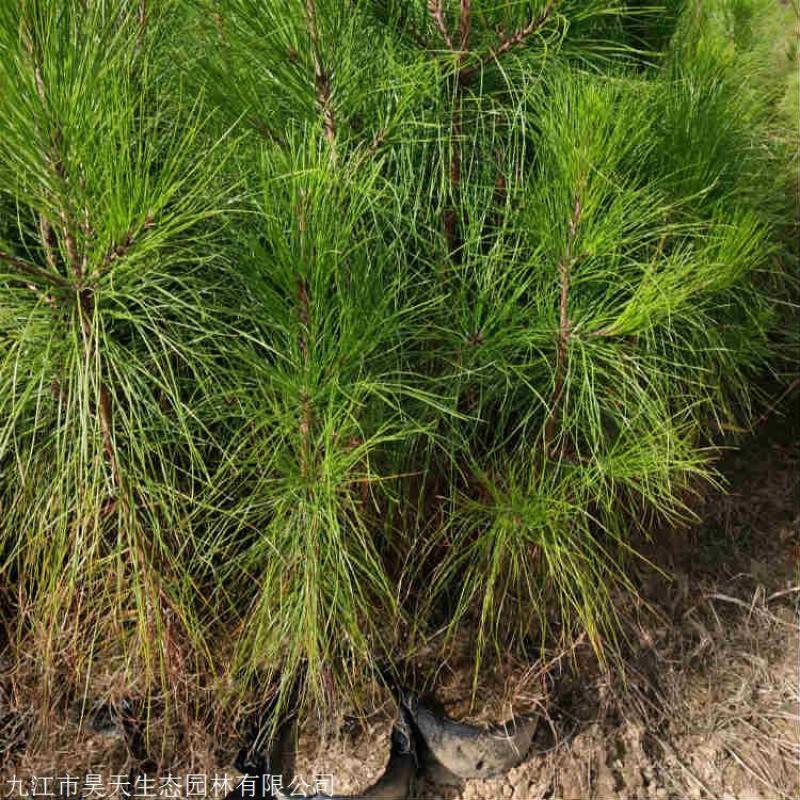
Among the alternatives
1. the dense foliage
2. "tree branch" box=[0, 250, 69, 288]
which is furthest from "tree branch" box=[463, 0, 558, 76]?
"tree branch" box=[0, 250, 69, 288]

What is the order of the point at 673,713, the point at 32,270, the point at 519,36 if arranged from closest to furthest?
the point at 32,270, the point at 519,36, the point at 673,713

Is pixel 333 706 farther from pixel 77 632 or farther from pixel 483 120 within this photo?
pixel 483 120

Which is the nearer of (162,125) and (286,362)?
(286,362)

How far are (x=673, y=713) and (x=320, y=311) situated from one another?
93 cm

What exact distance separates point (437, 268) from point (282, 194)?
0.99 ft

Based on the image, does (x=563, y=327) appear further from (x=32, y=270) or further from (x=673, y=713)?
(x=673, y=713)

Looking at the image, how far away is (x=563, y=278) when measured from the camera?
39.9 inches

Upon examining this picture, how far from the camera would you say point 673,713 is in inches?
52.6

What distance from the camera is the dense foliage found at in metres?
0.83

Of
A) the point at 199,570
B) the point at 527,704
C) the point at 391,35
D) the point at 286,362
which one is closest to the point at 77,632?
the point at 199,570

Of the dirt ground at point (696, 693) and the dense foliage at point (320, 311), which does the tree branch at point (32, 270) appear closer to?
the dense foliage at point (320, 311)

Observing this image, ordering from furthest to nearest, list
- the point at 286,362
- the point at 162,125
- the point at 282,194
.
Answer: the point at 162,125 < the point at 286,362 < the point at 282,194

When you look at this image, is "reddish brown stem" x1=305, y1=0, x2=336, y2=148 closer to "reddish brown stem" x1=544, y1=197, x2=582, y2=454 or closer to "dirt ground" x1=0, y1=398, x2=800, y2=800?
"reddish brown stem" x1=544, y1=197, x2=582, y2=454

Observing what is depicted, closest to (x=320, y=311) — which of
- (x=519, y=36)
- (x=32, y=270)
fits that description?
(x=32, y=270)
